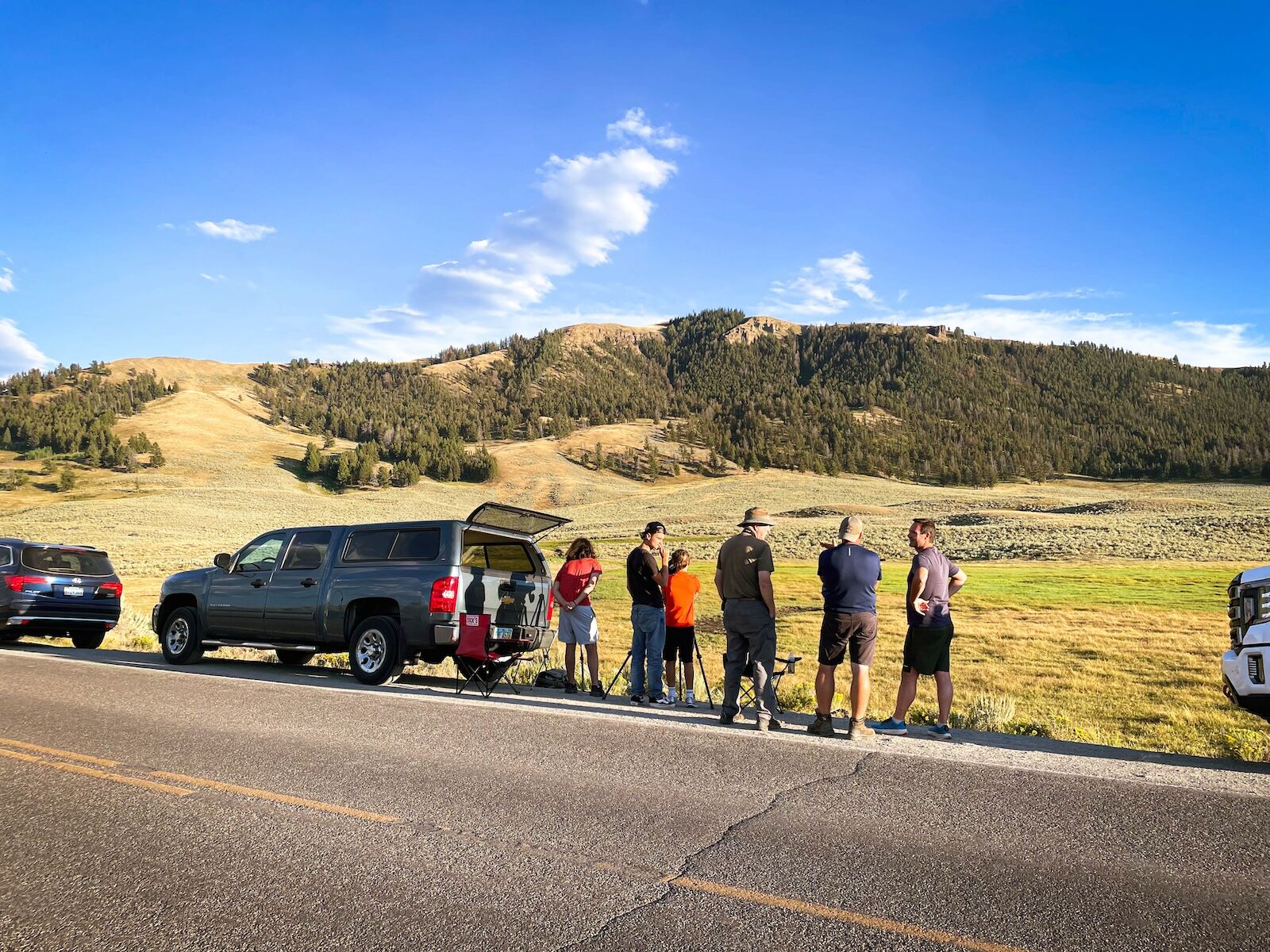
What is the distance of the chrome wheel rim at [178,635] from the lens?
43.9 feet

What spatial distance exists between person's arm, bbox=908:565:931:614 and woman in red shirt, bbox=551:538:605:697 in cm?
394

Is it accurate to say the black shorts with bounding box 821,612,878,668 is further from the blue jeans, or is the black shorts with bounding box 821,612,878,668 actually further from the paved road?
the blue jeans

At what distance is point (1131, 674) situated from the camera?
16.5 metres

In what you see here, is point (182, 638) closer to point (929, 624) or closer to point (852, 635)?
point (852, 635)

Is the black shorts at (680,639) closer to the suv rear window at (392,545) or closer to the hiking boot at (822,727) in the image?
the hiking boot at (822,727)

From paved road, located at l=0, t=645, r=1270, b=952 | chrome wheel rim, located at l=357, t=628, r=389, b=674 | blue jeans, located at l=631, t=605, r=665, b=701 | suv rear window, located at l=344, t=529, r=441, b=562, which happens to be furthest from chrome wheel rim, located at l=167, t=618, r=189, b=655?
blue jeans, located at l=631, t=605, r=665, b=701

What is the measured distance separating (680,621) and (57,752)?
6.31 m

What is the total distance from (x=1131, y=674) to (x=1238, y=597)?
10464 millimetres

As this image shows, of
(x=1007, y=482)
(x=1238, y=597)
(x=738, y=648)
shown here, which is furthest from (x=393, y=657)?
(x=1007, y=482)

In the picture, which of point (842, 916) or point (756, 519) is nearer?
point (842, 916)

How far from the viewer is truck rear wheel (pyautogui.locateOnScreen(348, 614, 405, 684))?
1126 centimetres

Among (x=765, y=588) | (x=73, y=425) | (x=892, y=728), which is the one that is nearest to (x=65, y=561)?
(x=765, y=588)

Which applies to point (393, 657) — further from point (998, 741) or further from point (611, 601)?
point (611, 601)

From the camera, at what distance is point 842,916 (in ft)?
12.9
